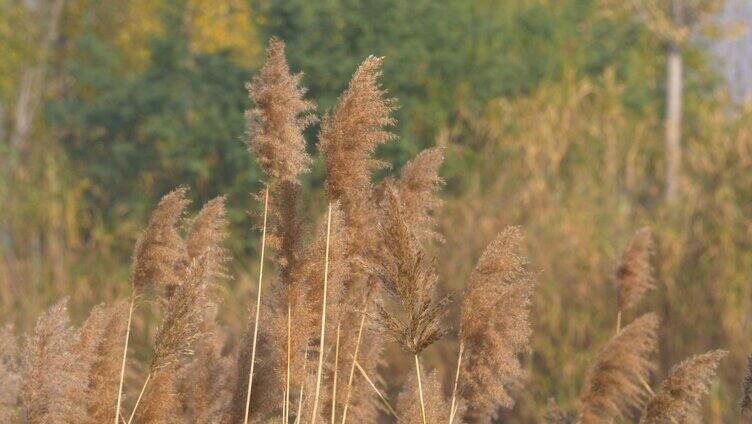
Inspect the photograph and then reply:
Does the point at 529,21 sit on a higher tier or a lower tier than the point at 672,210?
higher

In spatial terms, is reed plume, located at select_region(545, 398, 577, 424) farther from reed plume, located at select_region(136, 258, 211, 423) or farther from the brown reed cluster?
reed plume, located at select_region(136, 258, 211, 423)

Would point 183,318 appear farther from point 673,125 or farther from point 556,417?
point 673,125

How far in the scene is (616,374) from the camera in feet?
10.7

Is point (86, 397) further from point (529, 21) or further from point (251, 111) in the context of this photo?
point (529, 21)

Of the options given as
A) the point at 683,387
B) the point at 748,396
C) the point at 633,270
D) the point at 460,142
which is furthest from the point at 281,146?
the point at 460,142

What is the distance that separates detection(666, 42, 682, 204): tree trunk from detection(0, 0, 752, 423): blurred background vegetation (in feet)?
0.26

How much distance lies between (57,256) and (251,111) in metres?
8.67

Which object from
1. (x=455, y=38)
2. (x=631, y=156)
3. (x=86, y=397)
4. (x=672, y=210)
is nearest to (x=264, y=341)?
(x=86, y=397)

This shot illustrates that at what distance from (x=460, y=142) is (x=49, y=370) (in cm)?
1343

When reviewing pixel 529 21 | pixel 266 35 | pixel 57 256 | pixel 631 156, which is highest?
pixel 529 21

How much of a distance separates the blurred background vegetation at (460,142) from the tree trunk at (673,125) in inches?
3.2

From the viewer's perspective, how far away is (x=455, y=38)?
1623 cm

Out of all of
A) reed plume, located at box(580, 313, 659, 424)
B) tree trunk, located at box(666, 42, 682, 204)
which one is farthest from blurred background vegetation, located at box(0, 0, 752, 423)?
reed plume, located at box(580, 313, 659, 424)

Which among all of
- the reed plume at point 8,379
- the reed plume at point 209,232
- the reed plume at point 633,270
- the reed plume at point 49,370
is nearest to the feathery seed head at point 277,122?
the reed plume at point 209,232
